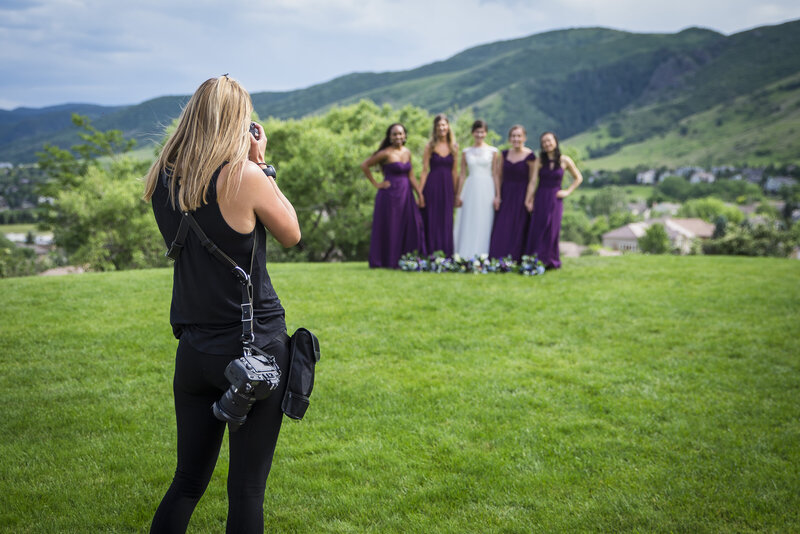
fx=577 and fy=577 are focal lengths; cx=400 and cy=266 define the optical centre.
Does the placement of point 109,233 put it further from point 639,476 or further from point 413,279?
point 639,476

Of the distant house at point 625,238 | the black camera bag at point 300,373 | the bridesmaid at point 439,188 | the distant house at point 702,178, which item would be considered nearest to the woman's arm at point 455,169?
the bridesmaid at point 439,188

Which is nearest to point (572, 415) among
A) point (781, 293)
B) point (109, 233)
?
point (781, 293)

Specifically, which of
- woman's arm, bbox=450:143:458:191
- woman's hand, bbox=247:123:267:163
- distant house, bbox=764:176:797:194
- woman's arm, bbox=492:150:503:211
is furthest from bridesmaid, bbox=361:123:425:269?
distant house, bbox=764:176:797:194

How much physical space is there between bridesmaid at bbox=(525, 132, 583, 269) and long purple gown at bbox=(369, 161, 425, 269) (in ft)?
8.19

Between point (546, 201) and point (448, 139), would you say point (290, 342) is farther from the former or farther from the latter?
point (448, 139)

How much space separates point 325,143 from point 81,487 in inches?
1068

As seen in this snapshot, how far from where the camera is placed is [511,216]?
12.8 metres

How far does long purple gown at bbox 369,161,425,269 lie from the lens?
1291cm

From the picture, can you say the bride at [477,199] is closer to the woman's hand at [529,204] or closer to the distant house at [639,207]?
the woman's hand at [529,204]

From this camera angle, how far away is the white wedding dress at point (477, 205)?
12.9 meters

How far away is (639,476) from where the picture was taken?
4.34 m

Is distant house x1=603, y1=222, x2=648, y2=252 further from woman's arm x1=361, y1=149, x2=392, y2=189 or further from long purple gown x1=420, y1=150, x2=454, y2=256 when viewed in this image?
woman's arm x1=361, y1=149, x2=392, y2=189

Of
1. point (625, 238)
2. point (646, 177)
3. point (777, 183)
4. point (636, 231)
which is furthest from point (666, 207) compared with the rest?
point (625, 238)

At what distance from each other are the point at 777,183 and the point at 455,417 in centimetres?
17907
